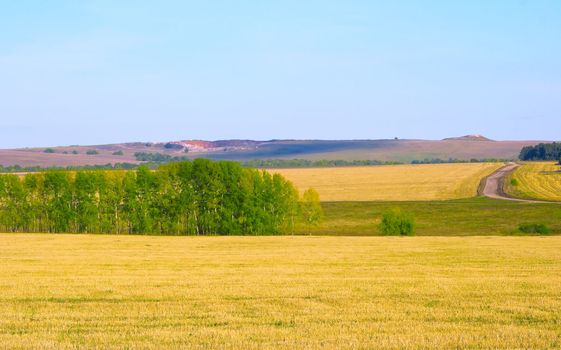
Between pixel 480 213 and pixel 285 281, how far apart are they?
7342 centimetres

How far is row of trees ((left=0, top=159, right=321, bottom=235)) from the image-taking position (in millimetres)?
72375

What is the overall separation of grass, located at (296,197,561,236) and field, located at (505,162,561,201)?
32.1ft

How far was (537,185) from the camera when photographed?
135m

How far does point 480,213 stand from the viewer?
308 feet

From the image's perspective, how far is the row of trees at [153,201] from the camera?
72375 mm

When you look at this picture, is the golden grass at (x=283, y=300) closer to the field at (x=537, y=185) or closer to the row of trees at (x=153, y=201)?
the row of trees at (x=153, y=201)

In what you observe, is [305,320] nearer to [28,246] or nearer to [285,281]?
[285,281]

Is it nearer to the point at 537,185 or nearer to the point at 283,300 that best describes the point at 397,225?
the point at 283,300

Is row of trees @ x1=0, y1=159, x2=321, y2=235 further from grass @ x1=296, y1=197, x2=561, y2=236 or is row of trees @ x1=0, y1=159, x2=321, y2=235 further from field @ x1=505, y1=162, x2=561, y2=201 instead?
field @ x1=505, y1=162, x2=561, y2=201

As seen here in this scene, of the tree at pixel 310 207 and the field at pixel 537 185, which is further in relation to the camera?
the field at pixel 537 185

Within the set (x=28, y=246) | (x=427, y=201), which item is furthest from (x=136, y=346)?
(x=427, y=201)

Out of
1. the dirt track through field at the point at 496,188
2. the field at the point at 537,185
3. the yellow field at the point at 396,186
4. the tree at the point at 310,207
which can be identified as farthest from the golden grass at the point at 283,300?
the yellow field at the point at 396,186

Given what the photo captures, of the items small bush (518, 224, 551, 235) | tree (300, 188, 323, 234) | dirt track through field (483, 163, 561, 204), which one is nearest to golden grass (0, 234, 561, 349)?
small bush (518, 224, 551, 235)

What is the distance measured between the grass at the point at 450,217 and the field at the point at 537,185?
9791mm
